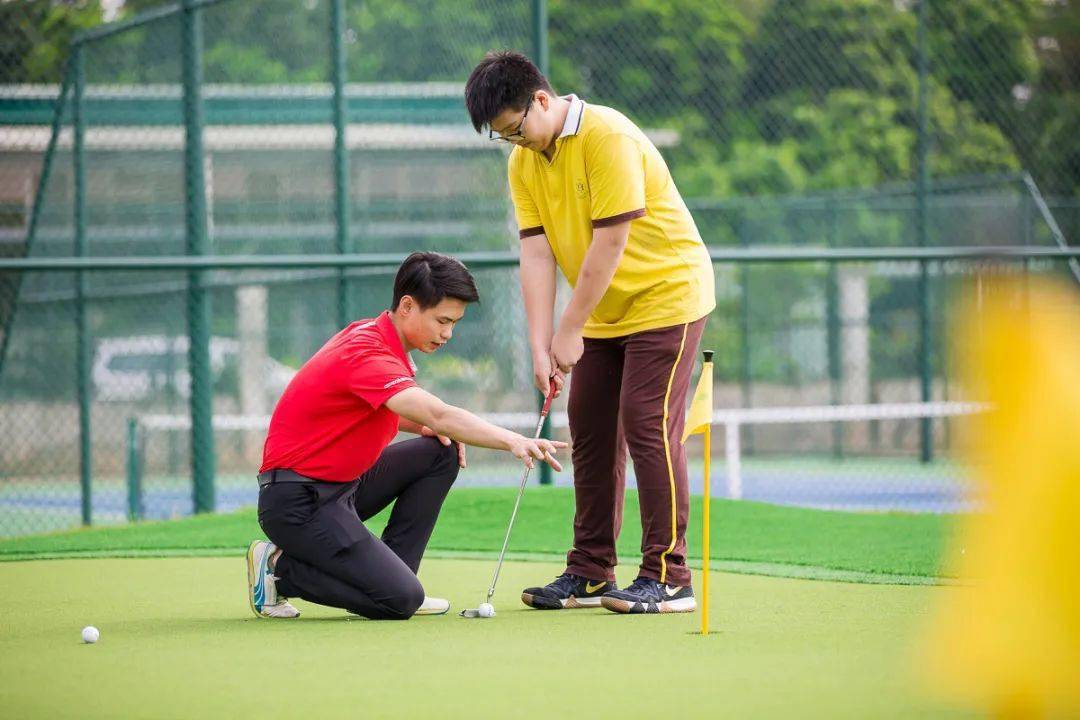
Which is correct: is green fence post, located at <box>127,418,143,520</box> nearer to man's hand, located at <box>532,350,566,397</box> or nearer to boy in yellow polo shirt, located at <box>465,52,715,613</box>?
boy in yellow polo shirt, located at <box>465,52,715,613</box>

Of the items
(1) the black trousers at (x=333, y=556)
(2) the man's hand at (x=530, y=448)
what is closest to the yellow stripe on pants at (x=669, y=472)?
(2) the man's hand at (x=530, y=448)

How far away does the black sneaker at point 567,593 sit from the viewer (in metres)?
4.99

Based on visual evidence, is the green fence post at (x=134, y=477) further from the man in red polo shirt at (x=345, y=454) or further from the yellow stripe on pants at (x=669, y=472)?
the yellow stripe on pants at (x=669, y=472)

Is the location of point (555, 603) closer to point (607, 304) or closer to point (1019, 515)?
point (607, 304)

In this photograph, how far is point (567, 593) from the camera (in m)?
5.05

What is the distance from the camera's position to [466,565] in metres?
6.27

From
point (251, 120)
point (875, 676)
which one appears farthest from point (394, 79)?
point (875, 676)

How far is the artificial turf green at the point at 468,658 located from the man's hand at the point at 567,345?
80 cm

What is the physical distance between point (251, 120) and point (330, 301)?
2189 mm

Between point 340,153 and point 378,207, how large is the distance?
144 inches

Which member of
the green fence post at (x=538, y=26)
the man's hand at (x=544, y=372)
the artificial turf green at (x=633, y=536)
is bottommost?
the artificial turf green at (x=633, y=536)

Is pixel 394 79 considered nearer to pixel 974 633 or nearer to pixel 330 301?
pixel 330 301

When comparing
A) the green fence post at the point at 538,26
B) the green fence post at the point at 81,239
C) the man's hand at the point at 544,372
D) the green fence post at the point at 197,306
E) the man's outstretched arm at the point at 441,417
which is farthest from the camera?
the green fence post at the point at 81,239

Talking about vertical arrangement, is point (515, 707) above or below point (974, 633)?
Answer: below
